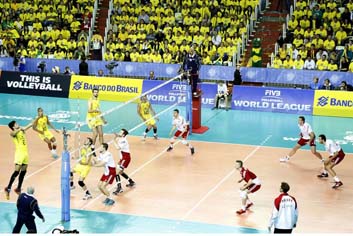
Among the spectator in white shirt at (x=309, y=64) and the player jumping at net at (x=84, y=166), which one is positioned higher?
the spectator in white shirt at (x=309, y=64)

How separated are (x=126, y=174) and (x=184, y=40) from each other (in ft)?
53.6

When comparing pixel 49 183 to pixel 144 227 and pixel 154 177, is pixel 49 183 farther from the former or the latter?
pixel 144 227

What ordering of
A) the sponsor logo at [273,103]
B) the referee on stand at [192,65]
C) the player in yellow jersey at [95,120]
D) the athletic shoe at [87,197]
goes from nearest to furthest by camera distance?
the athletic shoe at [87,197], the player in yellow jersey at [95,120], the referee on stand at [192,65], the sponsor logo at [273,103]

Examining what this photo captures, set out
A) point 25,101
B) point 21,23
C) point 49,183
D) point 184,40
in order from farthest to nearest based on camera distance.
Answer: point 21,23 < point 184,40 < point 25,101 < point 49,183

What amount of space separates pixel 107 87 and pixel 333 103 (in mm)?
10355

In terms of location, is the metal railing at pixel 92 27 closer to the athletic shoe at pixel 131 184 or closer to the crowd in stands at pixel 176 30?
the crowd in stands at pixel 176 30

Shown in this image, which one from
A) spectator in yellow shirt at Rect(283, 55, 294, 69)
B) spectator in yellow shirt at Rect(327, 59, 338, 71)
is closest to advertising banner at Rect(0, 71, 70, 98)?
spectator in yellow shirt at Rect(283, 55, 294, 69)

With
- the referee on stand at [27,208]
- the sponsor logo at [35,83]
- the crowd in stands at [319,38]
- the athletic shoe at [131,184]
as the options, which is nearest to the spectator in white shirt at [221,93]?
the crowd in stands at [319,38]

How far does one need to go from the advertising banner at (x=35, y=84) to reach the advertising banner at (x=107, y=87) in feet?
1.65

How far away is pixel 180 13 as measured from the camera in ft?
135

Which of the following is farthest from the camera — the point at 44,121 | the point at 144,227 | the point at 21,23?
the point at 21,23

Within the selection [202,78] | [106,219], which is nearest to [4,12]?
[202,78]

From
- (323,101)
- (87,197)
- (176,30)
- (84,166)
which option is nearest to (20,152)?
(84,166)

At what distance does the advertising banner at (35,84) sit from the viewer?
1469 inches
